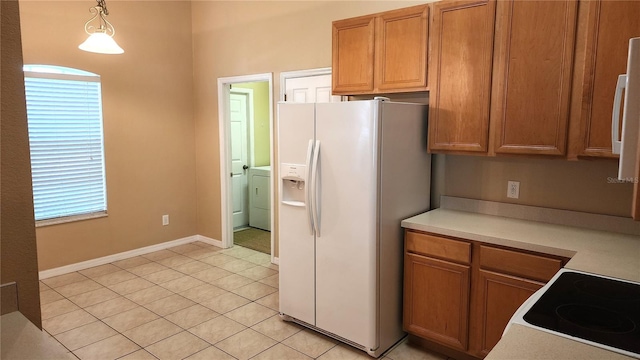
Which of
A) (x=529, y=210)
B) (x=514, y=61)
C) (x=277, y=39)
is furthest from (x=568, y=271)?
(x=277, y=39)

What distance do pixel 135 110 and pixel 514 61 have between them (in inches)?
157

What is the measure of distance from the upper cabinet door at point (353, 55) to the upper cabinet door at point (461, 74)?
0.49 m

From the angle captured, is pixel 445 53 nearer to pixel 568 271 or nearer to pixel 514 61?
pixel 514 61

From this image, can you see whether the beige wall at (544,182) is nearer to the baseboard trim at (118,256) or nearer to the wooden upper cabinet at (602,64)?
the wooden upper cabinet at (602,64)

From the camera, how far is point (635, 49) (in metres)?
1.22

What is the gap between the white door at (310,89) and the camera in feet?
12.9

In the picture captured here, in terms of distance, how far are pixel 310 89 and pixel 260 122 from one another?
7.57ft

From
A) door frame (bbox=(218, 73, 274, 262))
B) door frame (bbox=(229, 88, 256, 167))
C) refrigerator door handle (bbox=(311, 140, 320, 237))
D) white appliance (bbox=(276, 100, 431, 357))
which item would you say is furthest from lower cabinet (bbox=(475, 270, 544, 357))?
door frame (bbox=(229, 88, 256, 167))

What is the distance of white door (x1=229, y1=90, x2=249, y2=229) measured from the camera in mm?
5863

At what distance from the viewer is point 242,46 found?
4.70m

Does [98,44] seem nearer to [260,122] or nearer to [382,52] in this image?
[382,52]

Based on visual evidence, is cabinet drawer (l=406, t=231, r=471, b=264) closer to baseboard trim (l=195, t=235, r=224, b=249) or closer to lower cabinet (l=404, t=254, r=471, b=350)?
lower cabinet (l=404, t=254, r=471, b=350)

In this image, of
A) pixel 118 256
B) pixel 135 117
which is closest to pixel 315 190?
pixel 135 117

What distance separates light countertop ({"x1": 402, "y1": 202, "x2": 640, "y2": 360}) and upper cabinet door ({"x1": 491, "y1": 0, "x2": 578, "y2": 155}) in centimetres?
50
